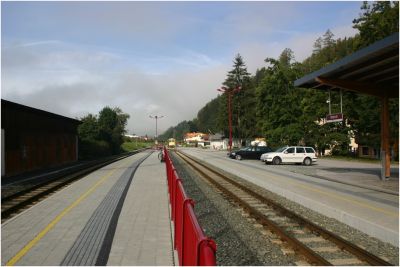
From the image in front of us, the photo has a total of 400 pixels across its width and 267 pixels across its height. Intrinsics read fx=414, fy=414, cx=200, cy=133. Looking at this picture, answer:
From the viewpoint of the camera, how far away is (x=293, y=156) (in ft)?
116

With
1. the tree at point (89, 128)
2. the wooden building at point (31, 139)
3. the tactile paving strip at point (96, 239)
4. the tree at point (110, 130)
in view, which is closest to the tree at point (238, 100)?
the tree at point (110, 130)

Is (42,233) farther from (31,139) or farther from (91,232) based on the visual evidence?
(31,139)

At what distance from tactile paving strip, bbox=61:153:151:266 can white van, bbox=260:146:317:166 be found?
23.6 metres

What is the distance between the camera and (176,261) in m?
7.09

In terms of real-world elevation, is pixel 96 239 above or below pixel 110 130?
below

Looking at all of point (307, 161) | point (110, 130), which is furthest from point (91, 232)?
point (110, 130)

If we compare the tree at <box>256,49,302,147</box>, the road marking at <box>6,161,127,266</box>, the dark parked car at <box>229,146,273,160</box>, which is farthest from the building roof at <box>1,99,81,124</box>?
the tree at <box>256,49,302,147</box>

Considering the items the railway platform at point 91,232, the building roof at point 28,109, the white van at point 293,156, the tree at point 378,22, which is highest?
the tree at point 378,22

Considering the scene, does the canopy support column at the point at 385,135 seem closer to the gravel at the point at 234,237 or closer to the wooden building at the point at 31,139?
the gravel at the point at 234,237

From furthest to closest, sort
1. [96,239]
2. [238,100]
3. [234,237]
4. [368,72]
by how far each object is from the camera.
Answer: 1. [238,100]
2. [368,72]
3. [234,237]
4. [96,239]

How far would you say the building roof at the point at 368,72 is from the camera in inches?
529

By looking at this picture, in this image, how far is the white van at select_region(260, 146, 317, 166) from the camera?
3522 cm

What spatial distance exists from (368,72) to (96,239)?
13.8 meters

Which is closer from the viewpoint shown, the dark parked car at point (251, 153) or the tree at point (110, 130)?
the dark parked car at point (251, 153)
